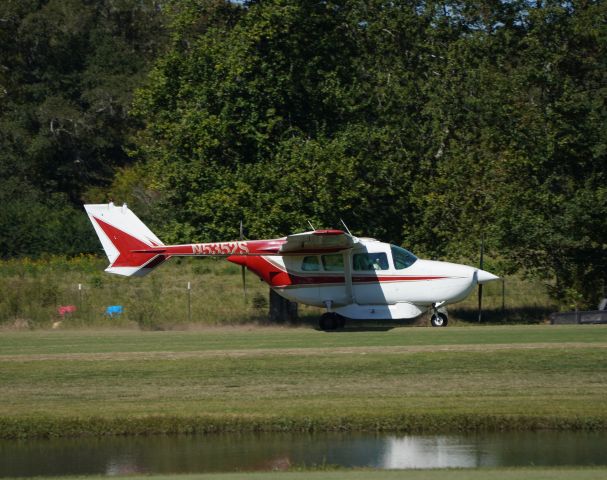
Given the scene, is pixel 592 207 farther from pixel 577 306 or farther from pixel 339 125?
pixel 339 125

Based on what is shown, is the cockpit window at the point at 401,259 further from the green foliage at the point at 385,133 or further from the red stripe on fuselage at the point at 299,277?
the green foliage at the point at 385,133

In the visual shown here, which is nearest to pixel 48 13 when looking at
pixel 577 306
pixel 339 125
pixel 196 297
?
pixel 196 297

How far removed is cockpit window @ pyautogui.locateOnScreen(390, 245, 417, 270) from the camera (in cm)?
2855

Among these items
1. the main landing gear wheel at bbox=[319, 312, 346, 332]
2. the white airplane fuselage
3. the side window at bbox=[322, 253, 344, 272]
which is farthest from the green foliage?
the main landing gear wheel at bbox=[319, 312, 346, 332]

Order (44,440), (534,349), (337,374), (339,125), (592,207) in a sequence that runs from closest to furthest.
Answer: (44,440)
(337,374)
(534,349)
(592,207)
(339,125)

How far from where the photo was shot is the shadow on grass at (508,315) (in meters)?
30.9

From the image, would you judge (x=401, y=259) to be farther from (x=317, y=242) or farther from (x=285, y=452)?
(x=285, y=452)

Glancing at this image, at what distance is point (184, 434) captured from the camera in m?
15.5

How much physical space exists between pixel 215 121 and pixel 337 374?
13488 millimetres

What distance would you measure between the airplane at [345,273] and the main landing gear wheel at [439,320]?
0.92ft

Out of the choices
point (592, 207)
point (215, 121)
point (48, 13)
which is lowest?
point (592, 207)

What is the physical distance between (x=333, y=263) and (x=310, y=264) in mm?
603

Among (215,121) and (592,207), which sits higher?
(215,121)

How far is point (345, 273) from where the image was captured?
28.5m
